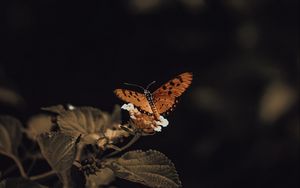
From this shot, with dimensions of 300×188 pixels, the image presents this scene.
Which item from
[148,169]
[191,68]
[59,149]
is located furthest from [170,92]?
[191,68]

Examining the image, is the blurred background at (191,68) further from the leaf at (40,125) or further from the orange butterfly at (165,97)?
the orange butterfly at (165,97)

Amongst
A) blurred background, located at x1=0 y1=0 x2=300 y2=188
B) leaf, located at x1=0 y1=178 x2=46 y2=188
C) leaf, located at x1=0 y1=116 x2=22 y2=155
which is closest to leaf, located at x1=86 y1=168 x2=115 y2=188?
leaf, located at x1=0 y1=178 x2=46 y2=188

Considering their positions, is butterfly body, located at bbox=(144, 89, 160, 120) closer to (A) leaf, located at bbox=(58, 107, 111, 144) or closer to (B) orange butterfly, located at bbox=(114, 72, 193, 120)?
(B) orange butterfly, located at bbox=(114, 72, 193, 120)

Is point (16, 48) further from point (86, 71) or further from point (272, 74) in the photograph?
point (272, 74)

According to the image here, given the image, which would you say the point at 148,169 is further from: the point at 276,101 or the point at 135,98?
the point at 276,101

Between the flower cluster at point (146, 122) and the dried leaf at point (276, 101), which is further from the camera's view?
the dried leaf at point (276, 101)

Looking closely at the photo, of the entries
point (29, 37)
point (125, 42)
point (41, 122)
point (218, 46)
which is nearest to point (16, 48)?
point (29, 37)

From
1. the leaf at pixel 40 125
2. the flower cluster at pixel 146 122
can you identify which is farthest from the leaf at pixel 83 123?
the leaf at pixel 40 125
